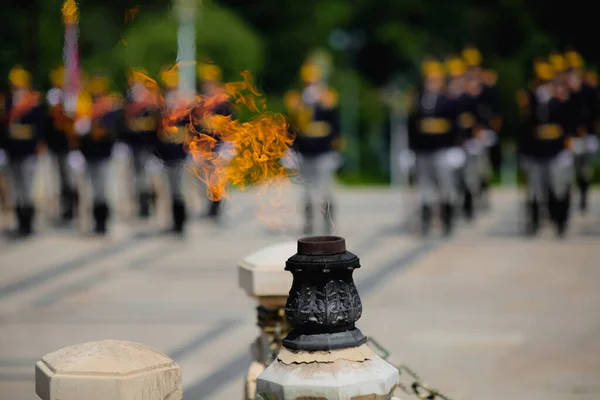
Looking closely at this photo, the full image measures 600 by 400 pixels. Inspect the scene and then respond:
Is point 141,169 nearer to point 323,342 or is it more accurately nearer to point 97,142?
point 97,142

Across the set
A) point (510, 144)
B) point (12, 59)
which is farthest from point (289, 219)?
point (510, 144)

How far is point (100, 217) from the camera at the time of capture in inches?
640

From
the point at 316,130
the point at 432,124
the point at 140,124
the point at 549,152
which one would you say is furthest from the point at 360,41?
the point at 549,152

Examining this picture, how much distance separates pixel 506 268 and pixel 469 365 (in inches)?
184

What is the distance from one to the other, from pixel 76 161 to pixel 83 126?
2.55ft

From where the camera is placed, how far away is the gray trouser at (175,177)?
52.7 ft

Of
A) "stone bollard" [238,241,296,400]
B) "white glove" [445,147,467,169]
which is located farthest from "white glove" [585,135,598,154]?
"stone bollard" [238,241,296,400]

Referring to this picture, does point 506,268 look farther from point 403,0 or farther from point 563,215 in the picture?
point 403,0

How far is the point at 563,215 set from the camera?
1514 centimetres

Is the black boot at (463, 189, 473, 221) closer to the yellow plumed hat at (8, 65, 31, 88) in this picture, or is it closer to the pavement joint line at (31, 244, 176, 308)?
the pavement joint line at (31, 244, 176, 308)

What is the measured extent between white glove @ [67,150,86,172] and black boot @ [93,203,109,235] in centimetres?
126

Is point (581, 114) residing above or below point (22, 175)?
above

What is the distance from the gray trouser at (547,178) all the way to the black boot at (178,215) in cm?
416

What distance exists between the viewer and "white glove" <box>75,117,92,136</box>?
17.1m
